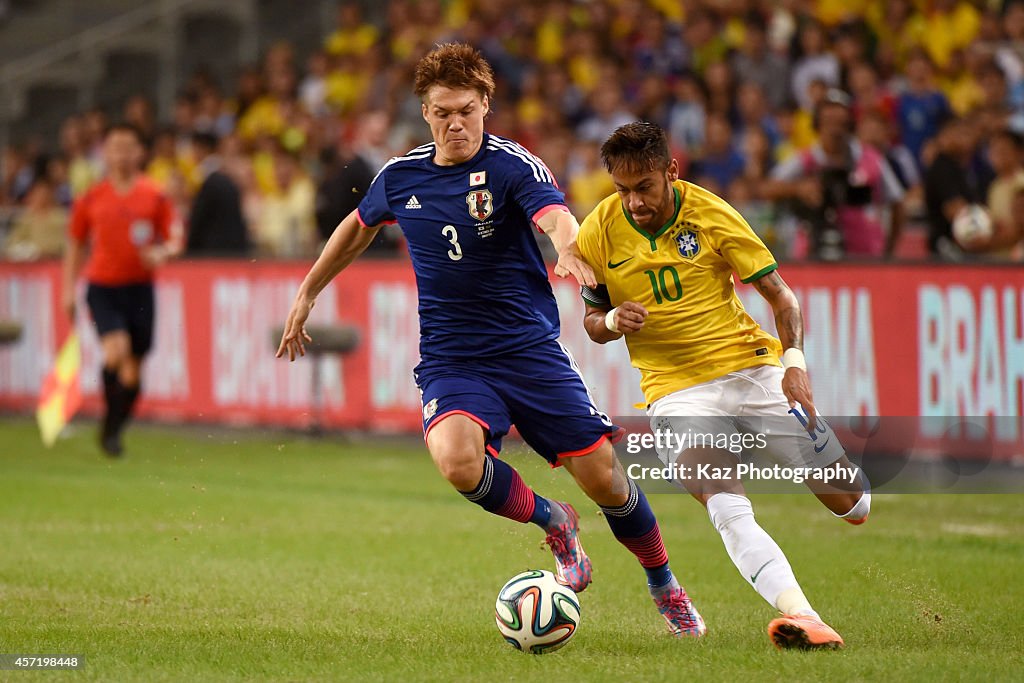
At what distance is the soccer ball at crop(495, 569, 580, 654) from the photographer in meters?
6.08

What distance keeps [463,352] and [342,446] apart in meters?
7.83

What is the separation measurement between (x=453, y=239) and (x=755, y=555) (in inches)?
74.1

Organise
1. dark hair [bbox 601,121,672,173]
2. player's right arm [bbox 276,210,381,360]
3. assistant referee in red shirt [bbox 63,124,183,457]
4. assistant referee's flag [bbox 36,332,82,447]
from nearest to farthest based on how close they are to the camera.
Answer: dark hair [bbox 601,121,672,173] → player's right arm [bbox 276,210,381,360] → assistant referee in red shirt [bbox 63,124,183,457] → assistant referee's flag [bbox 36,332,82,447]

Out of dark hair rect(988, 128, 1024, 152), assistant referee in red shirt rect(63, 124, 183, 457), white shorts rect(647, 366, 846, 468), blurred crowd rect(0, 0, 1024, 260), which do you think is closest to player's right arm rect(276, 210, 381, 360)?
white shorts rect(647, 366, 846, 468)

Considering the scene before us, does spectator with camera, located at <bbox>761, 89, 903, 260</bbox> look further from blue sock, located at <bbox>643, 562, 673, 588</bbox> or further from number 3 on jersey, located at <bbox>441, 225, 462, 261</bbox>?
number 3 on jersey, located at <bbox>441, 225, 462, 261</bbox>

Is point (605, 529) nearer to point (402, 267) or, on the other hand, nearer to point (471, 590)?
point (471, 590)

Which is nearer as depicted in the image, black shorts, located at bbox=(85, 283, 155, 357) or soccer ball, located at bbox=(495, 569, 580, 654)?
soccer ball, located at bbox=(495, 569, 580, 654)

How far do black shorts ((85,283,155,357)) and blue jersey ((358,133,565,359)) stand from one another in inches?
283

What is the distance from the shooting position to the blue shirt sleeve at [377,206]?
22.3ft

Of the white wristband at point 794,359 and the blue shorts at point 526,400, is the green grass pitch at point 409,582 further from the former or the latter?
the white wristband at point 794,359

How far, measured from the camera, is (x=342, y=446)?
46.9ft

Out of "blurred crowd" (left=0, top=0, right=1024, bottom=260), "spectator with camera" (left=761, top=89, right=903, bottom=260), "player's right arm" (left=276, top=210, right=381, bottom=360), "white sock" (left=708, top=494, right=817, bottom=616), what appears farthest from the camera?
"blurred crowd" (left=0, top=0, right=1024, bottom=260)

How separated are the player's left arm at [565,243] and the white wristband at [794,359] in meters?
0.84

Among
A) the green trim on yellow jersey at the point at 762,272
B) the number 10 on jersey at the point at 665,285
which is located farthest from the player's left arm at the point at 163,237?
the green trim on yellow jersey at the point at 762,272
